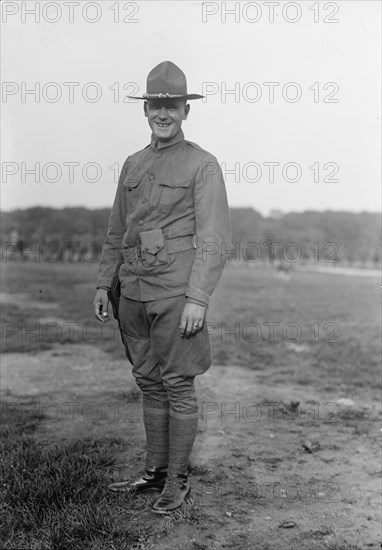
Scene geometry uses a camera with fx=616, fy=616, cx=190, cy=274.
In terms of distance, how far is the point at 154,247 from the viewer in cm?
323

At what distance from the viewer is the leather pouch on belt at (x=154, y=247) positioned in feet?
10.6

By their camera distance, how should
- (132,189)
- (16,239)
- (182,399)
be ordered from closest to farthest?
1. (182,399)
2. (132,189)
3. (16,239)

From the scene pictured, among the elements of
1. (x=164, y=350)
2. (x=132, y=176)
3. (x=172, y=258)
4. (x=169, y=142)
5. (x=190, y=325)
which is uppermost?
(x=169, y=142)

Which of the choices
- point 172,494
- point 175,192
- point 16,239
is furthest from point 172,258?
point 16,239

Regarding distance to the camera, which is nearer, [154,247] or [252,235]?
[154,247]

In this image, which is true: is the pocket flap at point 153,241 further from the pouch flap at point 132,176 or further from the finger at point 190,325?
the finger at point 190,325

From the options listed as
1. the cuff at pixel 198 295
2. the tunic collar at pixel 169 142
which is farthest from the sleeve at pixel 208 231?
the tunic collar at pixel 169 142

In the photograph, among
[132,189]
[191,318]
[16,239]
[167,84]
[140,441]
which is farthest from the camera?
[16,239]

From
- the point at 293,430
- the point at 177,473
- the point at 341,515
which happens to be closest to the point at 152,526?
the point at 177,473

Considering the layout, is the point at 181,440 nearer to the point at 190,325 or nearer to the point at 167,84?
the point at 190,325

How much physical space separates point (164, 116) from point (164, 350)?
1232mm

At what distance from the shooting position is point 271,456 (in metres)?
4.21

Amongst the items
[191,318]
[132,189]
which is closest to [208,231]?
[191,318]

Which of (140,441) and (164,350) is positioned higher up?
(164,350)
